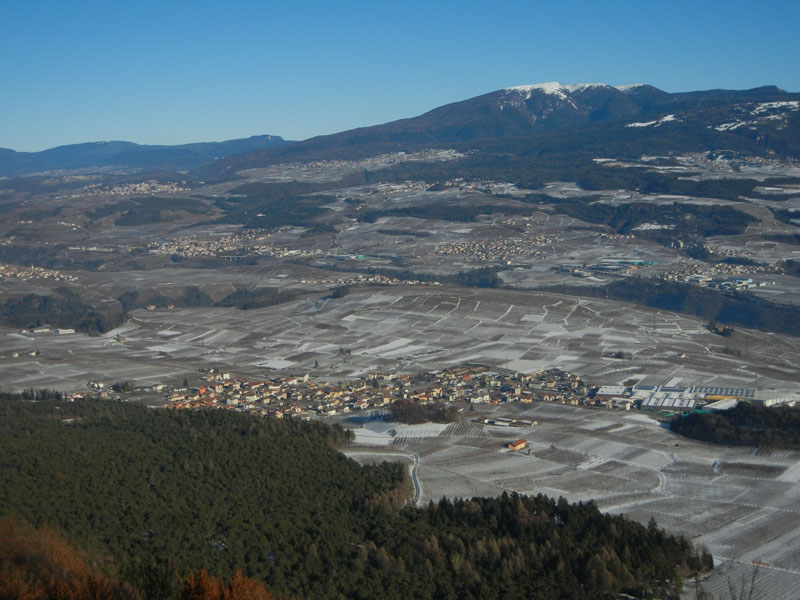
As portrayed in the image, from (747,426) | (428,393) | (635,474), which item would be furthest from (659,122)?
(635,474)

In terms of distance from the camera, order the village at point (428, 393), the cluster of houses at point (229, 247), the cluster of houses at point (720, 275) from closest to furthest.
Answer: the village at point (428, 393) → the cluster of houses at point (720, 275) → the cluster of houses at point (229, 247)

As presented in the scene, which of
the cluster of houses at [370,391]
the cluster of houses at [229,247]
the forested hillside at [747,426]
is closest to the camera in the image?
the forested hillside at [747,426]

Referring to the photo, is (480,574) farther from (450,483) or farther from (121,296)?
(121,296)

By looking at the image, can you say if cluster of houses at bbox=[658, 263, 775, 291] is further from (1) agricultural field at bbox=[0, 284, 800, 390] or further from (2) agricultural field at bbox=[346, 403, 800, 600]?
(2) agricultural field at bbox=[346, 403, 800, 600]

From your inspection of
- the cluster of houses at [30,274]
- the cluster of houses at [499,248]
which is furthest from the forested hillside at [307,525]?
the cluster of houses at [499,248]

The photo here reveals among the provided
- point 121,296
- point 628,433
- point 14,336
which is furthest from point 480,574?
point 121,296

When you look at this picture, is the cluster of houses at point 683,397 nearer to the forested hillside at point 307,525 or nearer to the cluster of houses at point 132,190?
the forested hillside at point 307,525

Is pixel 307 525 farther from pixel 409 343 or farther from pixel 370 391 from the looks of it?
pixel 409 343

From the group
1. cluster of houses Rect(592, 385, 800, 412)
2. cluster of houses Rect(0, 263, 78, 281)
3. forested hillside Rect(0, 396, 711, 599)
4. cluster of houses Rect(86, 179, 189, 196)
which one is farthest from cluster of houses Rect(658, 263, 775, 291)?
cluster of houses Rect(86, 179, 189, 196)
